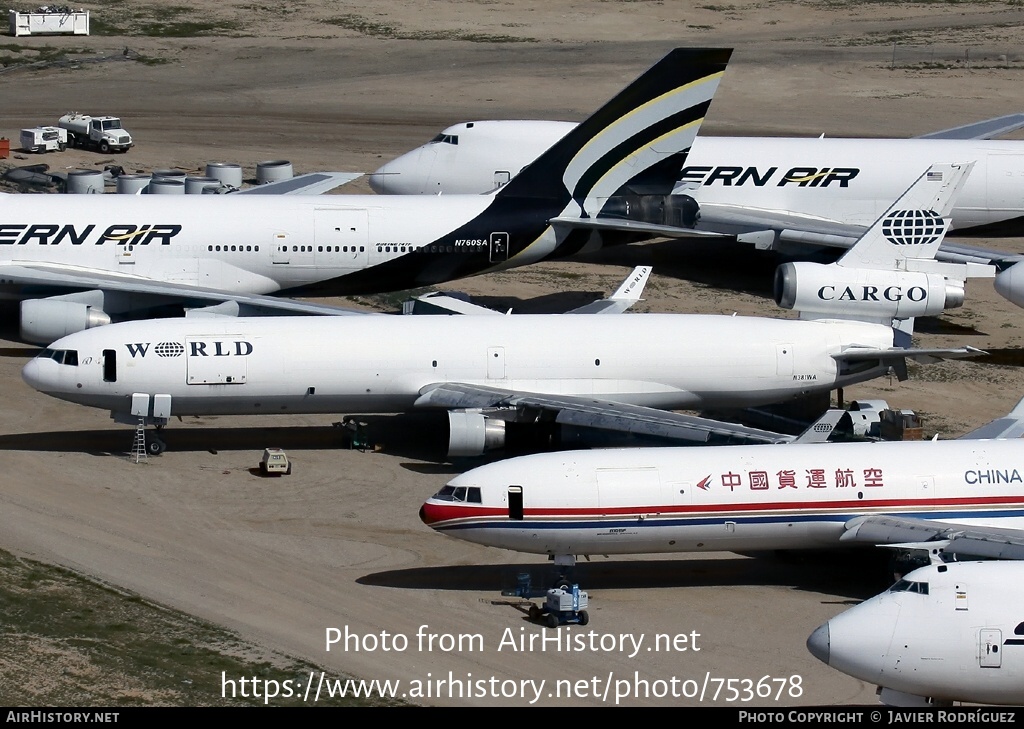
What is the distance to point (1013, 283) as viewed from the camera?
56.3m

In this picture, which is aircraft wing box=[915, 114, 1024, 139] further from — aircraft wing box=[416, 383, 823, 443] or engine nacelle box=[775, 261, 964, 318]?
aircraft wing box=[416, 383, 823, 443]

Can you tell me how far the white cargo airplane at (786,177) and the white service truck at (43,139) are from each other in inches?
907

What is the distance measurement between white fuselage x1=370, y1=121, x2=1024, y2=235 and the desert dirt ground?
3601 millimetres

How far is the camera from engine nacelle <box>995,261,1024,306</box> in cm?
5622

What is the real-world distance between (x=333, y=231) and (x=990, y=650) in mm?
33839

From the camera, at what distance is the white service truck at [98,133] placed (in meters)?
86.4

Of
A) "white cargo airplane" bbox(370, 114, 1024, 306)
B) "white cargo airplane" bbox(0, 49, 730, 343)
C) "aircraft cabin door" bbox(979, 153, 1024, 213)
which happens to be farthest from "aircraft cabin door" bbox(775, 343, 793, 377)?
"aircraft cabin door" bbox(979, 153, 1024, 213)

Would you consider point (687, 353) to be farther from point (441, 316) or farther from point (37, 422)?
point (37, 422)

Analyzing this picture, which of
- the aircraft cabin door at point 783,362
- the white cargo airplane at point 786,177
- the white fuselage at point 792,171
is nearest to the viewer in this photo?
the aircraft cabin door at point 783,362

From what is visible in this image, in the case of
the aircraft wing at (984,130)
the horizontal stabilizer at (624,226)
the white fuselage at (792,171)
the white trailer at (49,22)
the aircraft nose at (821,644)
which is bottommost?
the aircraft nose at (821,644)

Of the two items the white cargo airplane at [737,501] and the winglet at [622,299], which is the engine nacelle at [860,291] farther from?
the white cargo airplane at [737,501]

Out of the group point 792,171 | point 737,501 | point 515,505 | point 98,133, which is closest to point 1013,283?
point 792,171

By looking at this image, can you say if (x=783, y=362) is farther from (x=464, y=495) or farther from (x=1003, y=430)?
(x=464, y=495)

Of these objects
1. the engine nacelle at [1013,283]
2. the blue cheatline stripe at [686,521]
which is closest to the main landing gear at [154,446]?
the blue cheatline stripe at [686,521]
